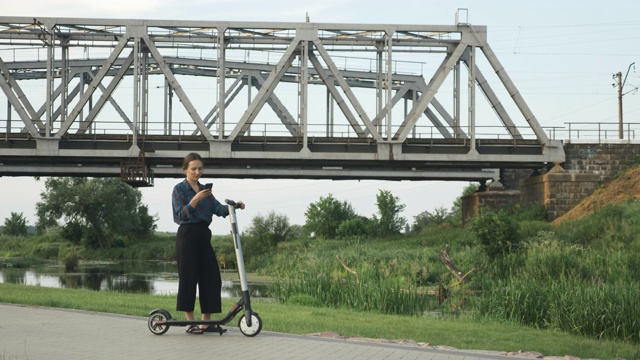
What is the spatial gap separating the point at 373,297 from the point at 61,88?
104 feet

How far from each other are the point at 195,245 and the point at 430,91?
34.9m

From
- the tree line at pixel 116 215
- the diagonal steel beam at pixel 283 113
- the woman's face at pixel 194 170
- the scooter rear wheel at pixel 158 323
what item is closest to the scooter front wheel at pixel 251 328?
the scooter rear wheel at pixel 158 323

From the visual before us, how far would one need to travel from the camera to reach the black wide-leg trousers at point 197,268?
11.5 meters

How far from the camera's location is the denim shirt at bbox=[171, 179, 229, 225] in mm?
11398

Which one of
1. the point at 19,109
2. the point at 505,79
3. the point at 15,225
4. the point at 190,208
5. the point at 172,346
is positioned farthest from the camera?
the point at 15,225

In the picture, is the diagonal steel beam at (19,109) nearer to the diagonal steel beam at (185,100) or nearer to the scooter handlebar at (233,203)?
the diagonal steel beam at (185,100)

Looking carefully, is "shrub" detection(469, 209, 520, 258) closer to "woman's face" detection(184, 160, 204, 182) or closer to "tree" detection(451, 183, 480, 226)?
"woman's face" detection(184, 160, 204, 182)

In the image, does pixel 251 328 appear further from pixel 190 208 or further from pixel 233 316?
pixel 190 208

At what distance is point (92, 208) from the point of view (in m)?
75.4

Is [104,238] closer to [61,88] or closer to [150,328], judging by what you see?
[61,88]

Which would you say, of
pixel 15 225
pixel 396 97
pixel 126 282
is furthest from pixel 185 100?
pixel 15 225

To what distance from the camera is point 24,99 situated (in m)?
45.9

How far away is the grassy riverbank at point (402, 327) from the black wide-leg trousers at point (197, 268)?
4.69 feet

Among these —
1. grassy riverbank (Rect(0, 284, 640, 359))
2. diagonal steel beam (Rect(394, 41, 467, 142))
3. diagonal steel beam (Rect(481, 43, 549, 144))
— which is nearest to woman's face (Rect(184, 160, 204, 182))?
grassy riverbank (Rect(0, 284, 640, 359))
